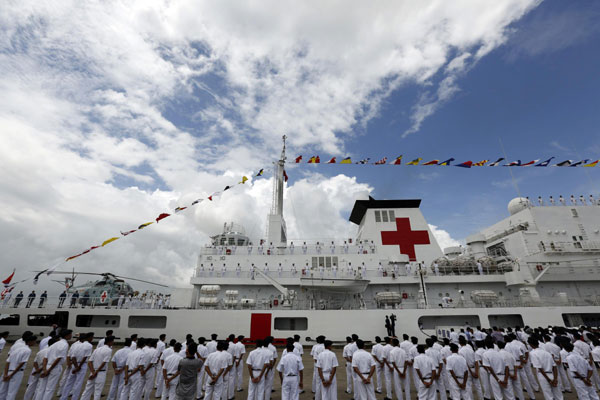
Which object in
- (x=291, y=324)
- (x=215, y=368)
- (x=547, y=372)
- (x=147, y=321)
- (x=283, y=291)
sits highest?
(x=283, y=291)

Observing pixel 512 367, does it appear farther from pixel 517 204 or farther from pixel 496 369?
pixel 517 204

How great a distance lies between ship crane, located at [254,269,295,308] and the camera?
47.5 feet

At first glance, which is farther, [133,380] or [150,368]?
[150,368]

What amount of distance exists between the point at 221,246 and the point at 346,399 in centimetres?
1244

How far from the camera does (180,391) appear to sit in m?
4.80

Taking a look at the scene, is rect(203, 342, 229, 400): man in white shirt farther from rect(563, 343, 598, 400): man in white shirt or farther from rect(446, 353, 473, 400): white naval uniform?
rect(563, 343, 598, 400): man in white shirt

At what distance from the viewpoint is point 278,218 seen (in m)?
18.6

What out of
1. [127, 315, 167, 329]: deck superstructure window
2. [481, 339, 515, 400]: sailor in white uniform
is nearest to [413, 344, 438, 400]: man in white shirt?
[481, 339, 515, 400]: sailor in white uniform

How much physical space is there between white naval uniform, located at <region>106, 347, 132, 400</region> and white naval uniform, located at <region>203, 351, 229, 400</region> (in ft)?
6.52

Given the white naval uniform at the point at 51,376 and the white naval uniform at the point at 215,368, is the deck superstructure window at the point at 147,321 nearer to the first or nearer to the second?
the white naval uniform at the point at 51,376

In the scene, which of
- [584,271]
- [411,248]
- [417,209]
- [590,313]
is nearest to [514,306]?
[590,313]

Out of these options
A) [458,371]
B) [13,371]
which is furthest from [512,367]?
[13,371]

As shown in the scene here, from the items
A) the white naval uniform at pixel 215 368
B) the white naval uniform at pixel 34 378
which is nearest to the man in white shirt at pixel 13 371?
the white naval uniform at pixel 34 378

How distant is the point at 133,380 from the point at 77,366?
4.10 feet
